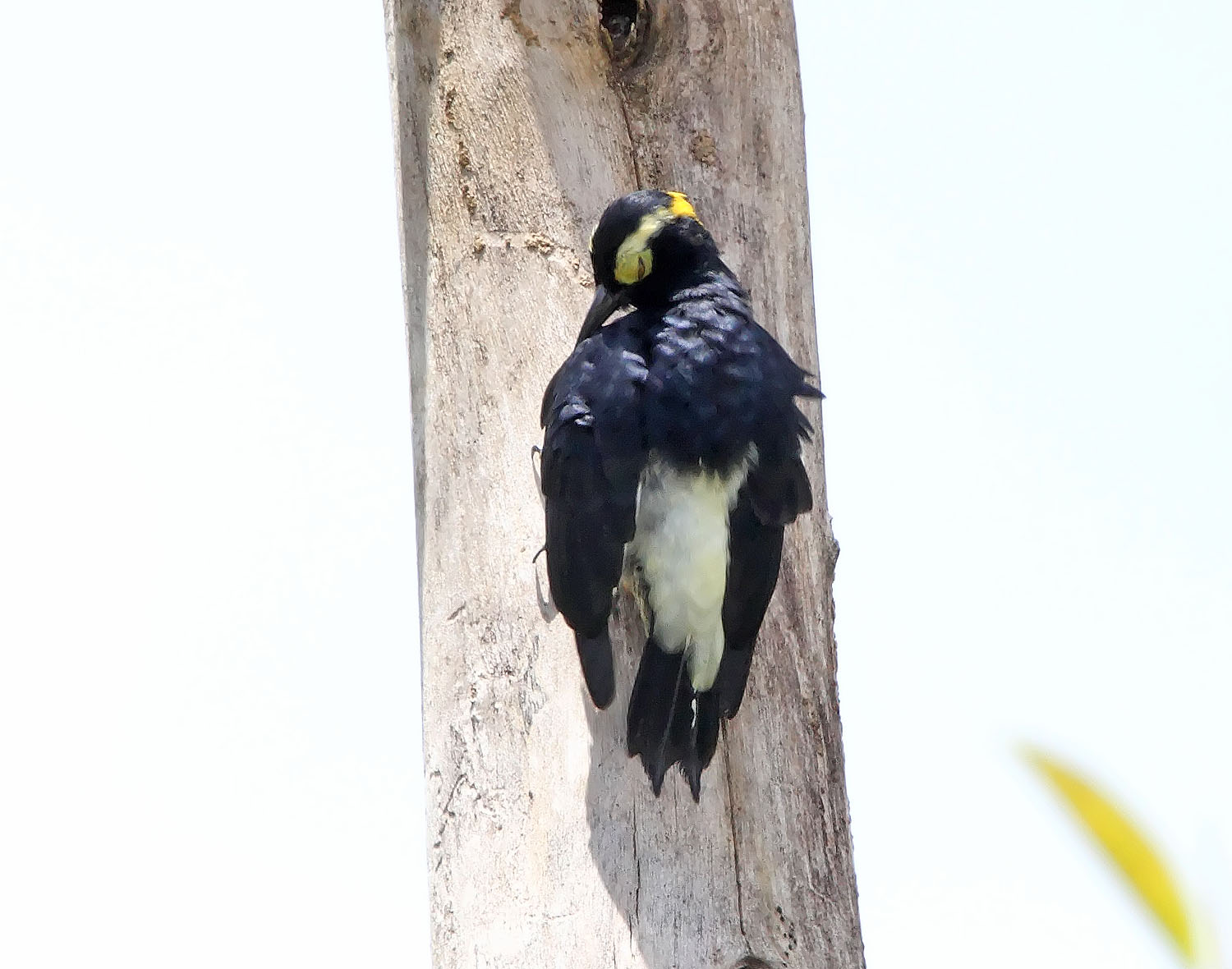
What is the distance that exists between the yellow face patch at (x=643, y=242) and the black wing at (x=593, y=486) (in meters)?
0.22

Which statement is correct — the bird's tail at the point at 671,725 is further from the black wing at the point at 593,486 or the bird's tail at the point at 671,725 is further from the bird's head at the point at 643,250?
the bird's head at the point at 643,250

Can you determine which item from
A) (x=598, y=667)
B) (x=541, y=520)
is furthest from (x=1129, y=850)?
(x=541, y=520)

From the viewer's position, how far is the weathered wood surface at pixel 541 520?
2740mm

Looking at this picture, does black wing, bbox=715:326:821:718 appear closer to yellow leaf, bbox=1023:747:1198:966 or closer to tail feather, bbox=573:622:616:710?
tail feather, bbox=573:622:616:710

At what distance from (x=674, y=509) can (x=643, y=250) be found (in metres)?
0.56

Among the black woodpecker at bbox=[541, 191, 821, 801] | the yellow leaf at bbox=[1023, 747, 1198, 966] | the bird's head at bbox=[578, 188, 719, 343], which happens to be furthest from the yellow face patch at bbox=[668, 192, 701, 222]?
the yellow leaf at bbox=[1023, 747, 1198, 966]

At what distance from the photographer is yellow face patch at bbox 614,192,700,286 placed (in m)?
3.00

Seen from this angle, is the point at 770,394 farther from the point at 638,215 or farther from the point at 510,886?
the point at 510,886

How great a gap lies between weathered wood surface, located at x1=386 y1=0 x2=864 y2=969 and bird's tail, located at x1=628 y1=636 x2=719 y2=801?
3.0 inches

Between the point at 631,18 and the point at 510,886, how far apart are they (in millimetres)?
2000

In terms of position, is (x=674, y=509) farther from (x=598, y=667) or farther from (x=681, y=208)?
(x=681, y=208)

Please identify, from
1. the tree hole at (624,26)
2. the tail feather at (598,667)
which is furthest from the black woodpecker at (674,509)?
the tree hole at (624,26)

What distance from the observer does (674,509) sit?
9.23ft

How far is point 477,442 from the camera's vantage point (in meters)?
3.17
